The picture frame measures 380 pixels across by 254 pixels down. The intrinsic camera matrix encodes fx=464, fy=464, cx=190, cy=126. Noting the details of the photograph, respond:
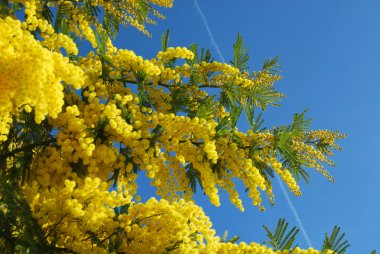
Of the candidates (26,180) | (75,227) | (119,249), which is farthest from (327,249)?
(26,180)

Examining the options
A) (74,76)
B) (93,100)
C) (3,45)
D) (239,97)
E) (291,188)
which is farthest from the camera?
(239,97)

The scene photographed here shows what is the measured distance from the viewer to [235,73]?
5.52 m

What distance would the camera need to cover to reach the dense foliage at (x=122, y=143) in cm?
384

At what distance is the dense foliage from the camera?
384 cm

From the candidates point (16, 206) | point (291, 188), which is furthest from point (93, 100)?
point (291, 188)

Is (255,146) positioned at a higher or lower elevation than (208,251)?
higher

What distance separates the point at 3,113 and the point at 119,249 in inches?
59.3

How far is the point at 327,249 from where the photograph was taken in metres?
4.27

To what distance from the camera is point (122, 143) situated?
4738 millimetres

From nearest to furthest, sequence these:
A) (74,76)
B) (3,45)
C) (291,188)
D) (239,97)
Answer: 1. (3,45)
2. (74,76)
3. (291,188)
4. (239,97)

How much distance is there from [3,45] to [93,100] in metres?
1.17

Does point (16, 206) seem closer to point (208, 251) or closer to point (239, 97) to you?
point (208, 251)

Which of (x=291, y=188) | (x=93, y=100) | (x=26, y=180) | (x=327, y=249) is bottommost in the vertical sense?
(x=327, y=249)

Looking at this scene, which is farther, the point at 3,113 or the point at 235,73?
the point at 235,73
